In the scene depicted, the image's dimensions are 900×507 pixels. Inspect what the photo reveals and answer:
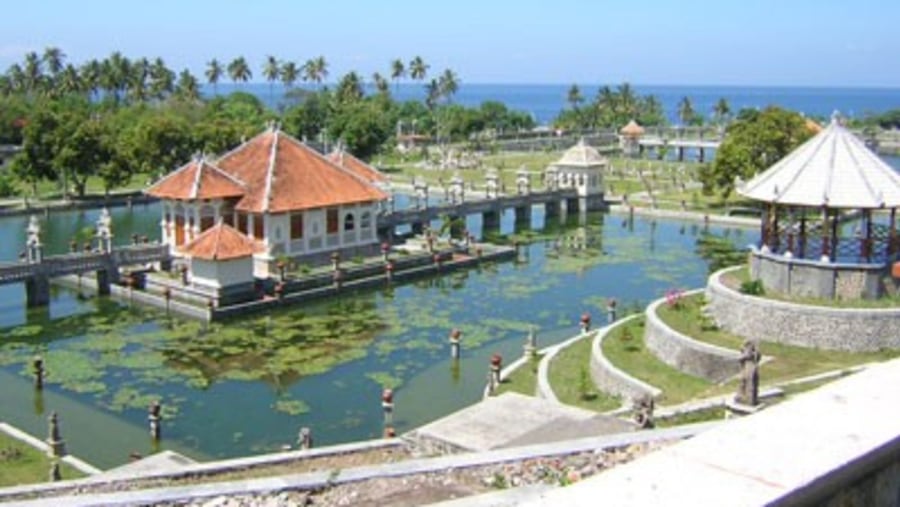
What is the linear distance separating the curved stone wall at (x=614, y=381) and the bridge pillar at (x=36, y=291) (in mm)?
19177

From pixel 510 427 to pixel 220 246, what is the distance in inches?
769

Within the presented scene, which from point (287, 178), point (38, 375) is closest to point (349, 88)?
point (287, 178)

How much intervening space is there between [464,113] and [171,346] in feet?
240

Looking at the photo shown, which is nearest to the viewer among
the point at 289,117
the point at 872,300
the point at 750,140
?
the point at 872,300

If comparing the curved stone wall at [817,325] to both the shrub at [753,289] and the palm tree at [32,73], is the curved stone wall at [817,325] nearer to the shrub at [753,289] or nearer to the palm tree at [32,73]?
the shrub at [753,289]

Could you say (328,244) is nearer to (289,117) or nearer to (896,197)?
(896,197)

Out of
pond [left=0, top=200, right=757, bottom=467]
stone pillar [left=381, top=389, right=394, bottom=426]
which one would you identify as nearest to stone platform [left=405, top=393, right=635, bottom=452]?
stone pillar [left=381, top=389, right=394, bottom=426]

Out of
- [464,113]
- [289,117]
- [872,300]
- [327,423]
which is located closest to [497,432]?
[327,423]

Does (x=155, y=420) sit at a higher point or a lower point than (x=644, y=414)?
lower

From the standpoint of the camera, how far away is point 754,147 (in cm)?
5259

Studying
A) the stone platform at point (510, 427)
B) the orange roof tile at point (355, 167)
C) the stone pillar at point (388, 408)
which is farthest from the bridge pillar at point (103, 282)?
the stone platform at point (510, 427)

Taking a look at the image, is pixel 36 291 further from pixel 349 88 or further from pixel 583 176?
pixel 349 88

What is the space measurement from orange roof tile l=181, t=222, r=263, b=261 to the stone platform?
18.2m

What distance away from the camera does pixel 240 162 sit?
3944cm
